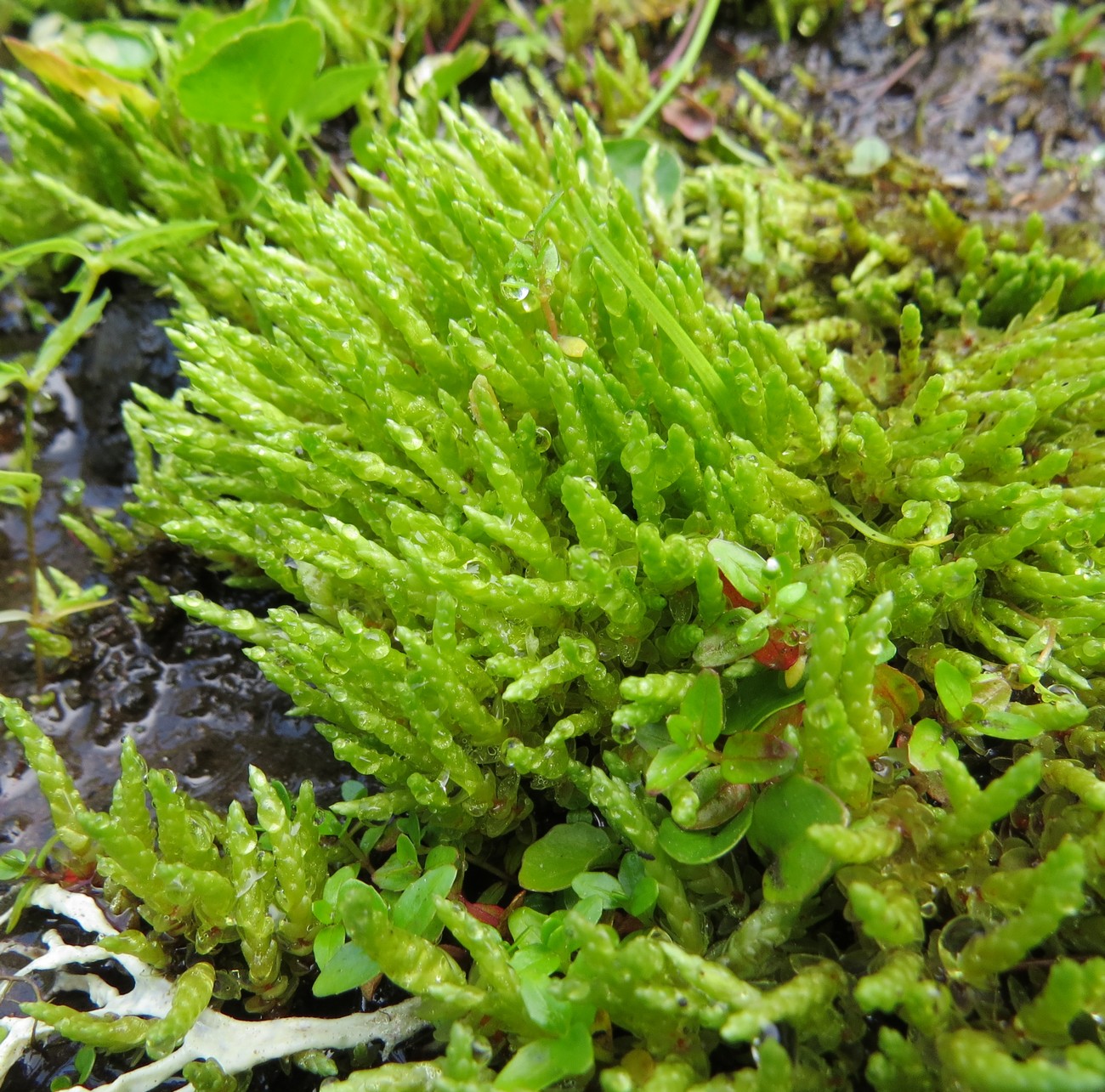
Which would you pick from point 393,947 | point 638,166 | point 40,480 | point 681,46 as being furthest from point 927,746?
point 681,46

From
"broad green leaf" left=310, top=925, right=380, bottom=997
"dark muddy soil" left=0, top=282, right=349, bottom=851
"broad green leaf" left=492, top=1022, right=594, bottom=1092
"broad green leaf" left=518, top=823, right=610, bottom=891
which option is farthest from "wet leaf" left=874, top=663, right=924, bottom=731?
"dark muddy soil" left=0, top=282, right=349, bottom=851

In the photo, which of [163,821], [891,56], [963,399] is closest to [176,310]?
[163,821]

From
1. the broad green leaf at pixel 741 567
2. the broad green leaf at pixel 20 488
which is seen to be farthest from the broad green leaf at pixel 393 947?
the broad green leaf at pixel 20 488

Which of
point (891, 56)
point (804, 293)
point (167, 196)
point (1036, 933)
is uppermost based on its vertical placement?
point (891, 56)

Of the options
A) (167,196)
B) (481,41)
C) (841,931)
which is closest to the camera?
(841,931)

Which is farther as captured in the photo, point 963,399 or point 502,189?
point 502,189

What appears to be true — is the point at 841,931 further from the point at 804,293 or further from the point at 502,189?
the point at 502,189
